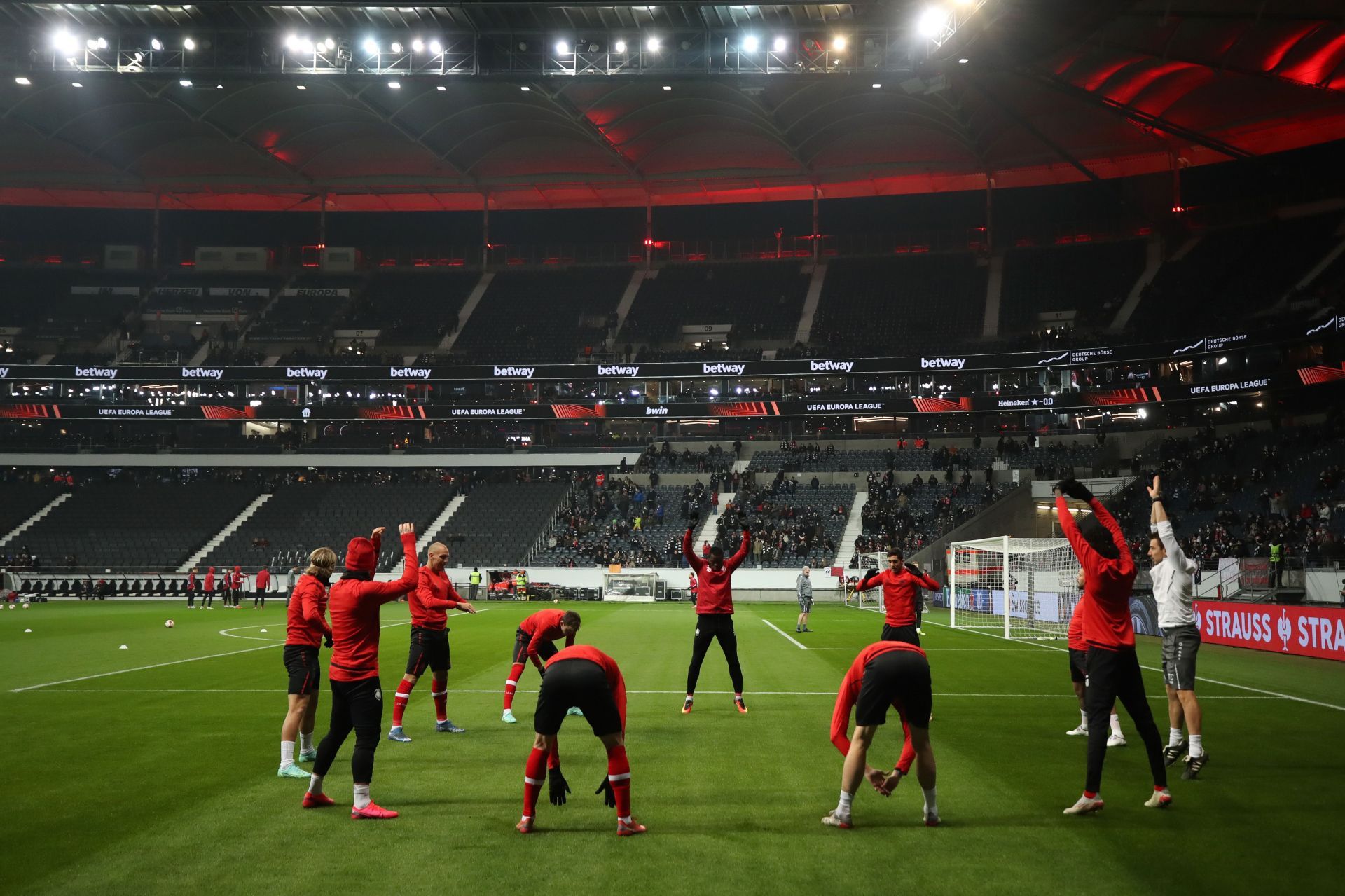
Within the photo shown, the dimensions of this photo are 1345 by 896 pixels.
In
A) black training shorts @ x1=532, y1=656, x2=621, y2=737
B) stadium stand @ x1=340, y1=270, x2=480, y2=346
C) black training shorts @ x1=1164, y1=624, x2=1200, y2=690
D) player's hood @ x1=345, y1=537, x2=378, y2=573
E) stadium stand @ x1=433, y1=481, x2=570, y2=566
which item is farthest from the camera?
stadium stand @ x1=340, y1=270, x2=480, y2=346

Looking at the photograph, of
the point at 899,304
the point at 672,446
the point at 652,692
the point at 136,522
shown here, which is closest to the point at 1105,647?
the point at 652,692

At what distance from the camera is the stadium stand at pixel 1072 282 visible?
59.0 m

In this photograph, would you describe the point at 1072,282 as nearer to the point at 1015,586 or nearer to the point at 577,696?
the point at 1015,586

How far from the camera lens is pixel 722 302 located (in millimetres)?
68000

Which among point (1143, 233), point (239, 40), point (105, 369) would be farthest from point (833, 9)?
point (105, 369)

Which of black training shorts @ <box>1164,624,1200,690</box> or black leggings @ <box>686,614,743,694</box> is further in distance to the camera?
black leggings @ <box>686,614,743,694</box>

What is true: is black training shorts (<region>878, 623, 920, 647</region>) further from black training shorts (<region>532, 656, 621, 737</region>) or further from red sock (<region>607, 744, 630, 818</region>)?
black training shorts (<region>532, 656, 621, 737</region>)

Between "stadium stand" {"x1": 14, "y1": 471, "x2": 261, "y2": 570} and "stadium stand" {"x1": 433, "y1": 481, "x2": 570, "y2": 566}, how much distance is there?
14.1 metres

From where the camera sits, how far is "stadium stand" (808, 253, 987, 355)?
6066cm

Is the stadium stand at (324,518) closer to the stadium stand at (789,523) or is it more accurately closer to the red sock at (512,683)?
the stadium stand at (789,523)

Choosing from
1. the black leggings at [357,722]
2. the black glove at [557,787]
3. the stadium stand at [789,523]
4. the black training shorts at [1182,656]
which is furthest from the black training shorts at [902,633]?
the stadium stand at [789,523]

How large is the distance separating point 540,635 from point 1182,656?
6.10 m

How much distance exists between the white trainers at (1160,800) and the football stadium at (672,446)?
0.03m

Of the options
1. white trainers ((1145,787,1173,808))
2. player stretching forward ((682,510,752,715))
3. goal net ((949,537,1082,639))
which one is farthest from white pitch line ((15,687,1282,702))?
goal net ((949,537,1082,639))
